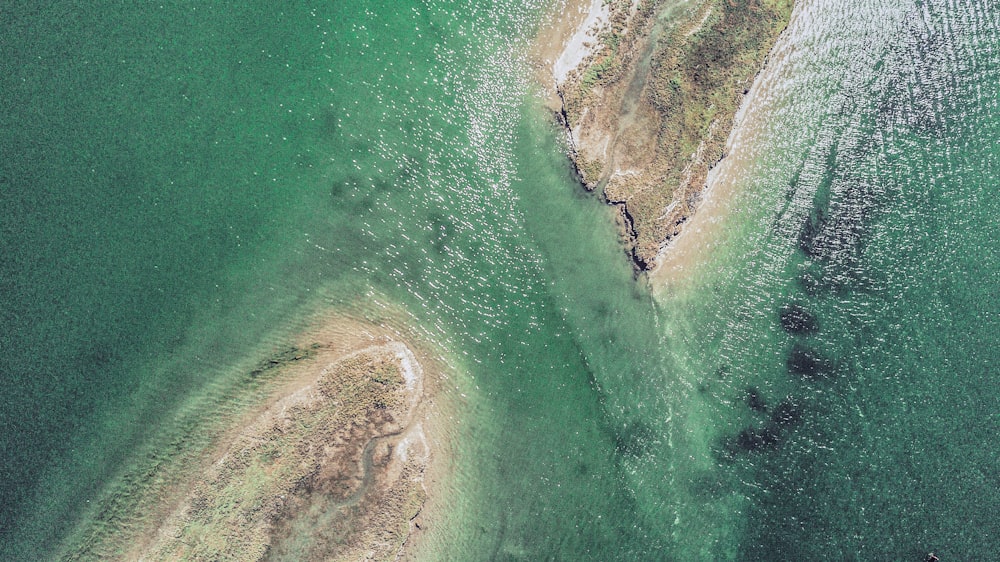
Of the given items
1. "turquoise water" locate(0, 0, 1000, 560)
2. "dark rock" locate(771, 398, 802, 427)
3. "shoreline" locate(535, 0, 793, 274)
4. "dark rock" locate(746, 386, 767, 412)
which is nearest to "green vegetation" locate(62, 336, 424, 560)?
"turquoise water" locate(0, 0, 1000, 560)

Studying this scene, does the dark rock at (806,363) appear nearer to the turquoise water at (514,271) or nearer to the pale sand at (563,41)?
the turquoise water at (514,271)

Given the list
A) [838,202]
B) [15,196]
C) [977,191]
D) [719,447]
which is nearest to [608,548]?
[719,447]

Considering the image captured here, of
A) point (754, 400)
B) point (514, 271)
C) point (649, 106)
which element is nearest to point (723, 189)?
point (649, 106)

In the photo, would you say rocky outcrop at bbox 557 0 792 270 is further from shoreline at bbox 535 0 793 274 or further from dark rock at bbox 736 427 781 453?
dark rock at bbox 736 427 781 453

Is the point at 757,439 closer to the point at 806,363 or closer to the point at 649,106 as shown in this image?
the point at 806,363

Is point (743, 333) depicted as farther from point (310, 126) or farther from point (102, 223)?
point (102, 223)

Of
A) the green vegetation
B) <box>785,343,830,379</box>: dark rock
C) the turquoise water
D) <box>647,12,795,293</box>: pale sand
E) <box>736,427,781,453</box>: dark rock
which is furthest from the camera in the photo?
<box>785,343,830,379</box>: dark rock

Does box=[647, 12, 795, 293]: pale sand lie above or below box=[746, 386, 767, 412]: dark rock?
above
